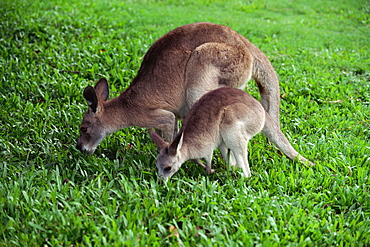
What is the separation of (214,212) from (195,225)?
0.27 metres

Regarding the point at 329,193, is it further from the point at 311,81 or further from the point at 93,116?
the point at 311,81

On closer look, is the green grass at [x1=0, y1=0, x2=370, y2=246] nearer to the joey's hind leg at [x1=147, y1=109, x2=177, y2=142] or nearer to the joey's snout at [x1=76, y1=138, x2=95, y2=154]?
the joey's snout at [x1=76, y1=138, x2=95, y2=154]

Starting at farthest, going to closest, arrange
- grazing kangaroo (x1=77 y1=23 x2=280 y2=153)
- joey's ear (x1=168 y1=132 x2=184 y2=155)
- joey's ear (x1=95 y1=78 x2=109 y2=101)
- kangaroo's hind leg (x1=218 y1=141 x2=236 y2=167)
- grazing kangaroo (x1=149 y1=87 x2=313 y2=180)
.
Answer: joey's ear (x1=95 y1=78 x2=109 y2=101) < grazing kangaroo (x1=77 y1=23 x2=280 y2=153) < kangaroo's hind leg (x1=218 y1=141 x2=236 y2=167) < grazing kangaroo (x1=149 y1=87 x2=313 y2=180) < joey's ear (x1=168 y1=132 x2=184 y2=155)

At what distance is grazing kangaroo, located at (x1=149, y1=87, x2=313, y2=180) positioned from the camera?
14.0 ft

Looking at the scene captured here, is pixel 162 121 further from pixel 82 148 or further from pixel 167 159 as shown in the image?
pixel 82 148

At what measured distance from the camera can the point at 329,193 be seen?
4137 mm

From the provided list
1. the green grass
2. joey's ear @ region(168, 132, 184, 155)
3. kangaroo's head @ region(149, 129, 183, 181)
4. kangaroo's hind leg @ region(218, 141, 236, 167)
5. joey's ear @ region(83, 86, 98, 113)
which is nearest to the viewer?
the green grass

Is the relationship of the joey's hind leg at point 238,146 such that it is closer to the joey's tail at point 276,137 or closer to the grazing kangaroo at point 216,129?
the grazing kangaroo at point 216,129

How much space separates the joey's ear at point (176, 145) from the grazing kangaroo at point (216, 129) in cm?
4

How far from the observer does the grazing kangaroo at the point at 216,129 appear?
4.25m

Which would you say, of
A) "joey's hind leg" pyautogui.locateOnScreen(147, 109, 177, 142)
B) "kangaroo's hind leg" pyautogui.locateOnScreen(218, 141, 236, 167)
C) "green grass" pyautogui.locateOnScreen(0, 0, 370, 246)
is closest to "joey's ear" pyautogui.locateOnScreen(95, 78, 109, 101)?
"green grass" pyautogui.locateOnScreen(0, 0, 370, 246)

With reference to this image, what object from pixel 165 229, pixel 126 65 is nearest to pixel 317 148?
pixel 165 229

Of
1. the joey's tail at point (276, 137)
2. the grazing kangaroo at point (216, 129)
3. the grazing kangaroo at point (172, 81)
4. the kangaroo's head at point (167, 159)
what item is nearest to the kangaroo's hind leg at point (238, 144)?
the grazing kangaroo at point (216, 129)

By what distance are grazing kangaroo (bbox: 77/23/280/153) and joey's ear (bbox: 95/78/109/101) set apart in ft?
0.46
